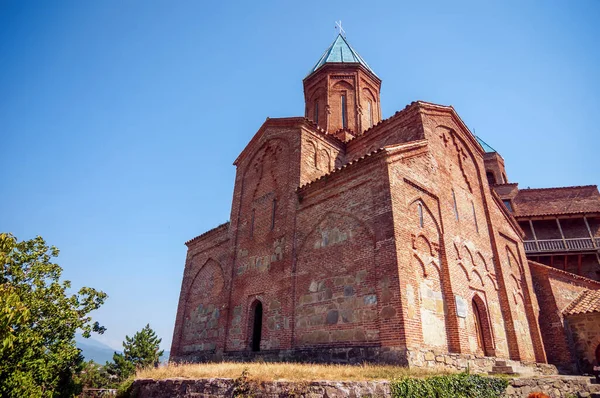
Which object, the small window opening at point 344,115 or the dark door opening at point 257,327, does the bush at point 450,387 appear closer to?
the dark door opening at point 257,327

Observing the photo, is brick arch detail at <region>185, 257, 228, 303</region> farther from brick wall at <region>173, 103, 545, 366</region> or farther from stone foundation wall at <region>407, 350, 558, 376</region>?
stone foundation wall at <region>407, 350, 558, 376</region>

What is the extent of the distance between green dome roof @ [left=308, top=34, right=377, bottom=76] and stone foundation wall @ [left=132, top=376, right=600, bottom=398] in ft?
56.5

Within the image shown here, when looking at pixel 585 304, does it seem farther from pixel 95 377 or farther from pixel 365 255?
pixel 95 377

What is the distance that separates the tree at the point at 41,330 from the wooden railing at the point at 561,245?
82.5 feet

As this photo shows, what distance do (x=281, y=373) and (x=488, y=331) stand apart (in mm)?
7716

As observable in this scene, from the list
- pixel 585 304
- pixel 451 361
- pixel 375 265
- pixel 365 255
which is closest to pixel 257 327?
pixel 365 255

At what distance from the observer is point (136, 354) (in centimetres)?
2605

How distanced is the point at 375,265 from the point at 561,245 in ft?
65.8

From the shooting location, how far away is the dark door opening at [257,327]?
474 inches

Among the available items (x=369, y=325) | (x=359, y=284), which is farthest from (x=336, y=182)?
(x=369, y=325)

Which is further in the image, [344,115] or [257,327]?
[344,115]

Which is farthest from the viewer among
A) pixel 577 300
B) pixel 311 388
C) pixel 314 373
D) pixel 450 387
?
pixel 577 300

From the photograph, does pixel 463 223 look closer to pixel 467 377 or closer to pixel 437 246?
pixel 437 246

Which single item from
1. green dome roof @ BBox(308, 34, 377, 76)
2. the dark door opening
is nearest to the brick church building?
the dark door opening
